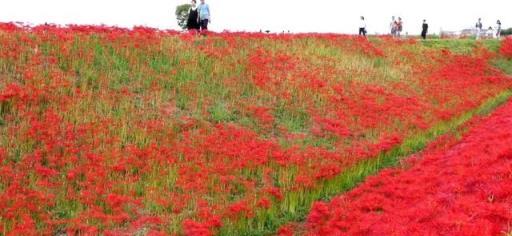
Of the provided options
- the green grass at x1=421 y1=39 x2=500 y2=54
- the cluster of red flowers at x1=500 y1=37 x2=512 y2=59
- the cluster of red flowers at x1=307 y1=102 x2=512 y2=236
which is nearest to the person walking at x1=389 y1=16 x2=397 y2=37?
the green grass at x1=421 y1=39 x2=500 y2=54

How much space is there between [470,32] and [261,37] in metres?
35.5

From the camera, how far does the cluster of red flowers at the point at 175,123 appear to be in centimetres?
1111

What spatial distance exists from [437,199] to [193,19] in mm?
16123

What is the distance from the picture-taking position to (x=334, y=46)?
26.5m

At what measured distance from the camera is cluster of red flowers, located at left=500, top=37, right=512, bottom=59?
1453 inches

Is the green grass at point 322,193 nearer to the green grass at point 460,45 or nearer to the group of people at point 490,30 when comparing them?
the green grass at point 460,45

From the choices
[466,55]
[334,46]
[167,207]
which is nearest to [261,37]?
[334,46]

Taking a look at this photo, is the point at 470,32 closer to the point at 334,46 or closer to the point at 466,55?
the point at 466,55

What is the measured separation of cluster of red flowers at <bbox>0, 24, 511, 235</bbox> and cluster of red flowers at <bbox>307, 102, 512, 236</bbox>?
1.23 metres

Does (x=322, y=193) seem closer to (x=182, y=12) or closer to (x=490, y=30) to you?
(x=490, y=30)

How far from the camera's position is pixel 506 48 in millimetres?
37781

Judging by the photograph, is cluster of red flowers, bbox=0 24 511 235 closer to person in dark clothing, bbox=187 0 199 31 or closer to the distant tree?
person in dark clothing, bbox=187 0 199 31

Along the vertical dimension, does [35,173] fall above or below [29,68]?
below

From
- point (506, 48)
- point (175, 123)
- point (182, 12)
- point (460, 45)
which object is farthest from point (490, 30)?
point (175, 123)
